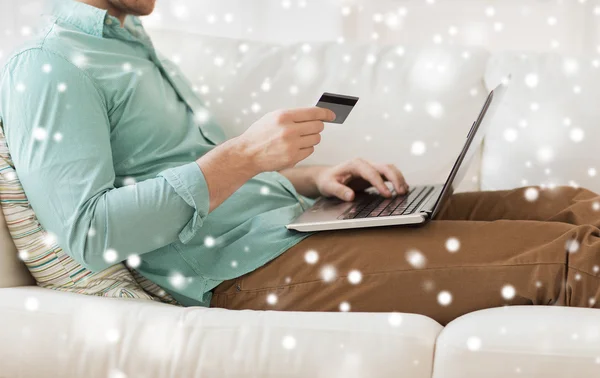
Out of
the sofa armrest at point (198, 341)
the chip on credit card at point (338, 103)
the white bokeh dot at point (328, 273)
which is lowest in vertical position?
the sofa armrest at point (198, 341)

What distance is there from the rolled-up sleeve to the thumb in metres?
0.38

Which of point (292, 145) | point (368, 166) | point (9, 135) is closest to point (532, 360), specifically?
point (292, 145)

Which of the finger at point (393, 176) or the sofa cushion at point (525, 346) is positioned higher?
the finger at point (393, 176)

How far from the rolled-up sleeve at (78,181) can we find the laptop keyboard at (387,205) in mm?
283

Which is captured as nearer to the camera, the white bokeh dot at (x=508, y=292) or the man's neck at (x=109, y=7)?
the white bokeh dot at (x=508, y=292)

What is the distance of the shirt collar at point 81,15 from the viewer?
1.20 meters

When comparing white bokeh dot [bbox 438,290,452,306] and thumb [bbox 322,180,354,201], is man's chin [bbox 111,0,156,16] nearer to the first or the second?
thumb [bbox 322,180,354,201]

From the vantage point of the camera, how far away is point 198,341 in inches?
38.1

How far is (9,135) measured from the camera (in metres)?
1.03

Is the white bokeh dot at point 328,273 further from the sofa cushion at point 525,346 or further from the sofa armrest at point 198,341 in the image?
the sofa cushion at point 525,346

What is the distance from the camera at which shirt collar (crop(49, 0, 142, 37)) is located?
1198mm

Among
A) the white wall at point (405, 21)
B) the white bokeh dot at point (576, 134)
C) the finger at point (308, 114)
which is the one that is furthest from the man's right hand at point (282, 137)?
the white wall at point (405, 21)

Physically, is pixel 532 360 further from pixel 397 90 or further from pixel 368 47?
pixel 368 47

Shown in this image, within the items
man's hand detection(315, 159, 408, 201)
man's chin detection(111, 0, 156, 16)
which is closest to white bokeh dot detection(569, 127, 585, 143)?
man's hand detection(315, 159, 408, 201)
